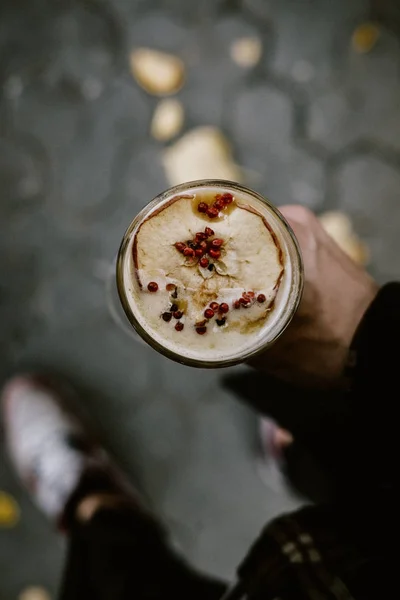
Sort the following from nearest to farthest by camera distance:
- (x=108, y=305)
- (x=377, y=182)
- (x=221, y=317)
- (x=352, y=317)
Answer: (x=221, y=317) < (x=352, y=317) < (x=108, y=305) < (x=377, y=182)

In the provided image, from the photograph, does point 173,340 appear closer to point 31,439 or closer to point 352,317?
point 352,317

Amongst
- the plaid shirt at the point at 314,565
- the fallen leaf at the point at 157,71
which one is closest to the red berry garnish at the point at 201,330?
the plaid shirt at the point at 314,565

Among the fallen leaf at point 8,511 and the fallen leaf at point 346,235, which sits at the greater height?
the fallen leaf at point 346,235

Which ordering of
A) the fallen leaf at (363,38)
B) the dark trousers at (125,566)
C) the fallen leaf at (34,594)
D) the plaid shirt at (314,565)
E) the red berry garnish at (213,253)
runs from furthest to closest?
the fallen leaf at (363,38) → the fallen leaf at (34,594) → the dark trousers at (125,566) → the plaid shirt at (314,565) → the red berry garnish at (213,253)

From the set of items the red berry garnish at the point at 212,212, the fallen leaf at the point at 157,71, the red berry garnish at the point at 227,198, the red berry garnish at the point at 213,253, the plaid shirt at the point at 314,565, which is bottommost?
the plaid shirt at the point at 314,565

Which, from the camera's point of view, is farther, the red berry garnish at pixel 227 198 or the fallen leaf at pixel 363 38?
the fallen leaf at pixel 363 38

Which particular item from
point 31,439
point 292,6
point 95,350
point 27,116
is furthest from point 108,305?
point 292,6

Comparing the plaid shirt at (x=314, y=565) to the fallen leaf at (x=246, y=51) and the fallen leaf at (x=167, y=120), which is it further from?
the fallen leaf at (x=246, y=51)

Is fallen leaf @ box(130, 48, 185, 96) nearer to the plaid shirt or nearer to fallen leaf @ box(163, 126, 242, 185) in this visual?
fallen leaf @ box(163, 126, 242, 185)
